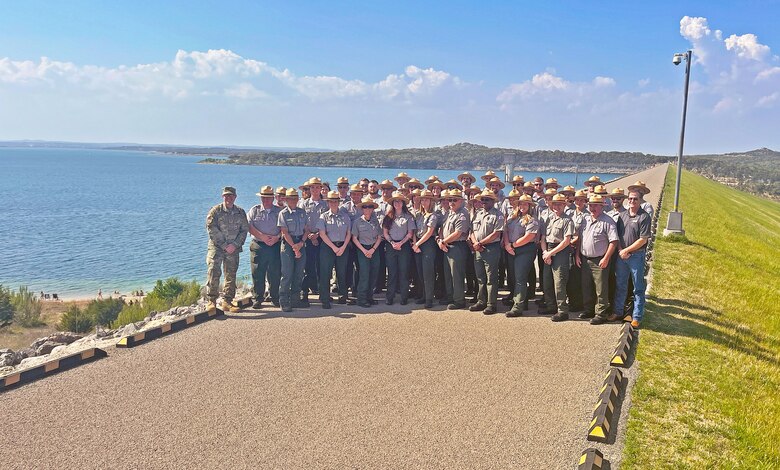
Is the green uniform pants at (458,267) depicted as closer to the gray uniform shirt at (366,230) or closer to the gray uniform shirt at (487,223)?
the gray uniform shirt at (487,223)

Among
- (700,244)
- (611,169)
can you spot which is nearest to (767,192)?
(611,169)

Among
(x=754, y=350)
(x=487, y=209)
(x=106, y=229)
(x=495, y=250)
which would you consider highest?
(x=487, y=209)

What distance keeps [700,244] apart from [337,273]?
43.9 ft

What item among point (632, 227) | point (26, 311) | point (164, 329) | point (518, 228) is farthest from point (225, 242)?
point (26, 311)

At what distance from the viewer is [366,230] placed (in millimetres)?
10570

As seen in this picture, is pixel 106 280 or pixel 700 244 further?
pixel 106 280

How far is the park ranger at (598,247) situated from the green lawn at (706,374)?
2.50 feet

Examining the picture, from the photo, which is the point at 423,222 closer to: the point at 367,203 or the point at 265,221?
the point at 367,203

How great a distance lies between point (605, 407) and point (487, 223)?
15.2ft

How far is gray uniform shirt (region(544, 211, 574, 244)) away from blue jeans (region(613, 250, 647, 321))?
0.93 m

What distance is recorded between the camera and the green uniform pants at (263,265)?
10414 mm

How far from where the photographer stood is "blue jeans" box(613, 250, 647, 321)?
8859 millimetres

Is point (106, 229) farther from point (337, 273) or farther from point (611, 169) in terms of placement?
point (611, 169)

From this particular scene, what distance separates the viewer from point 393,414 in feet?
19.4
